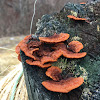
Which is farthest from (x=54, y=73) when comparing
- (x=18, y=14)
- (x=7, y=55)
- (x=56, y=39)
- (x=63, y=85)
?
(x=18, y=14)

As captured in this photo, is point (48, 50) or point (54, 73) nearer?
point (54, 73)

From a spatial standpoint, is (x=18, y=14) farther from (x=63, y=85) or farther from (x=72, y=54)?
(x=63, y=85)

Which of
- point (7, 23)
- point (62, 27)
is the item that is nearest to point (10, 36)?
point (7, 23)

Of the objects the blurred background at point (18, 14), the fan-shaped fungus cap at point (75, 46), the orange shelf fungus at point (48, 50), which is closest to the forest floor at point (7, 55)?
the blurred background at point (18, 14)

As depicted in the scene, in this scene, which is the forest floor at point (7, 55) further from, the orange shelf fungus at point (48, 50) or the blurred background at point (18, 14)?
the orange shelf fungus at point (48, 50)

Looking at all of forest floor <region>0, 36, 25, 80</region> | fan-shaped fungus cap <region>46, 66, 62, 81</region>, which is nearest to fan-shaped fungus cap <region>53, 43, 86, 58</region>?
fan-shaped fungus cap <region>46, 66, 62, 81</region>
